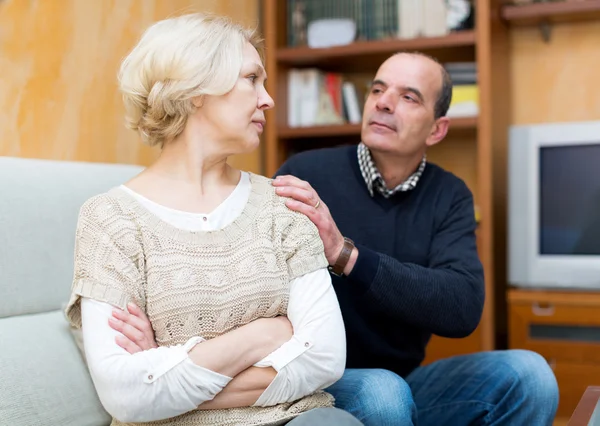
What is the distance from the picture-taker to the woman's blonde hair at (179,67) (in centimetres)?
130

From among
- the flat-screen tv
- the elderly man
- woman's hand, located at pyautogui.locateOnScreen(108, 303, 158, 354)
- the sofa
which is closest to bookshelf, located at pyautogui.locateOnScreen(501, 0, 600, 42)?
the flat-screen tv

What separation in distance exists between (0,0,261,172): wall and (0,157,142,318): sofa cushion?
0.39m

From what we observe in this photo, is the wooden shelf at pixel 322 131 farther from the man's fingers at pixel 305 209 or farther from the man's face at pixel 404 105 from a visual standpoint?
the man's fingers at pixel 305 209

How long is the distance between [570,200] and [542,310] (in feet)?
1.45

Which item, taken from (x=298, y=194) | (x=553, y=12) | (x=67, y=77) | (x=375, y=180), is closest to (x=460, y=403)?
(x=375, y=180)

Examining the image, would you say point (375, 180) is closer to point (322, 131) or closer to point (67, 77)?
point (67, 77)

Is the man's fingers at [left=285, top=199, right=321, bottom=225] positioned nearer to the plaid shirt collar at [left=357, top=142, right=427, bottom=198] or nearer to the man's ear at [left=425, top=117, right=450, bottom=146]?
the plaid shirt collar at [left=357, top=142, right=427, bottom=198]

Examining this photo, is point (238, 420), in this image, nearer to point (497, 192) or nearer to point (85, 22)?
point (85, 22)

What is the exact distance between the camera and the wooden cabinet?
284 centimetres

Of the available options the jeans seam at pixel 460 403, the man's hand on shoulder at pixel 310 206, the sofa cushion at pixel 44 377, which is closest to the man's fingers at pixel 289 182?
the man's hand on shoulder at pixel 310 206

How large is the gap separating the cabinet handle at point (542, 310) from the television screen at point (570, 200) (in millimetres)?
216

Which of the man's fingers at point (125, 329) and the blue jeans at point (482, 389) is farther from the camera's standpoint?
the blue jeans at point (482, 389)

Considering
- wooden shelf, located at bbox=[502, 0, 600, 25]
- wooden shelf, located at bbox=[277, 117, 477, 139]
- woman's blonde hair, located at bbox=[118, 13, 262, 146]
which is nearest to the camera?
woman's blonde hair, located at bbox=[118, 13, 262, 146]

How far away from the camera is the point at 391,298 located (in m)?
1.60
